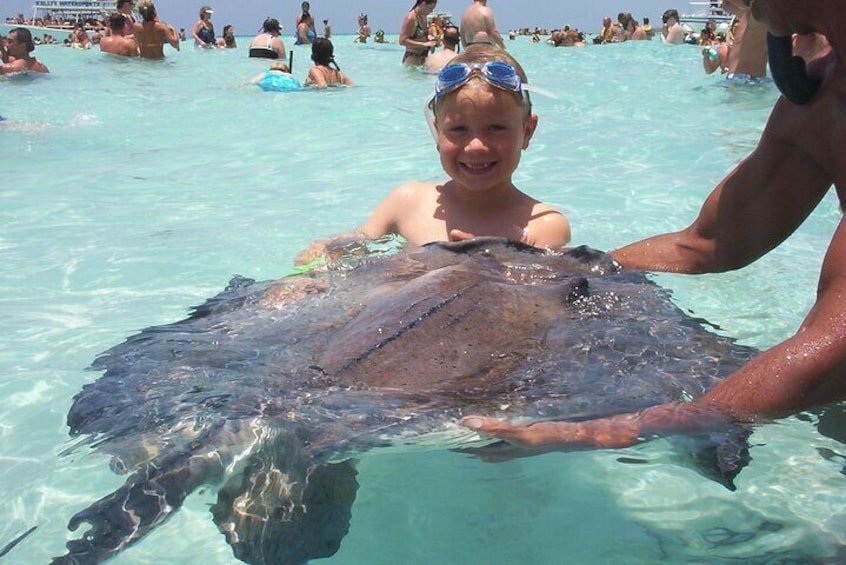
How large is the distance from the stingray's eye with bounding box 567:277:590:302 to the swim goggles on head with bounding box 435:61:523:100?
138cm

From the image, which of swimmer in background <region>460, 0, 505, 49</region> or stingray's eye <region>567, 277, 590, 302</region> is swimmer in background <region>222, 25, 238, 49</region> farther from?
stingray's eye <region>567, 277, 590, 302</region>

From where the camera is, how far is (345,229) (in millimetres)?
6871

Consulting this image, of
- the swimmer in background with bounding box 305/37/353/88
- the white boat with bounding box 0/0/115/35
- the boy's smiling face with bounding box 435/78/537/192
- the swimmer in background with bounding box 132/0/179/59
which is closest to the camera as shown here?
the boy's smiling face with bounding box 435/78/537/192

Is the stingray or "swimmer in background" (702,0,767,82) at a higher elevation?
"swimmer in background" (702,0,767,82)

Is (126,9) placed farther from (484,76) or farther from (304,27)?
(484,76)

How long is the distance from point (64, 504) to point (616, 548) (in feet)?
6.50

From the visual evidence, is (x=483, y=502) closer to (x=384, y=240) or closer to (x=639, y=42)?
(x=384, y=240)

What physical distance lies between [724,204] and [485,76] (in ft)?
4.71

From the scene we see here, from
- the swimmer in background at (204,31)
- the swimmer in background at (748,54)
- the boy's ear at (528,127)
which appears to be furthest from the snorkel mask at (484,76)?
the swimmer in background at (204,31)

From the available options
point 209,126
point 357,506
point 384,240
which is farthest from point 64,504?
point 209,126

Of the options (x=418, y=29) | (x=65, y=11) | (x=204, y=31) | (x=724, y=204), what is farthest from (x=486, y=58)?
(x=65, y=11)

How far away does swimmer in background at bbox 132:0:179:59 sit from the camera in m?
20.8

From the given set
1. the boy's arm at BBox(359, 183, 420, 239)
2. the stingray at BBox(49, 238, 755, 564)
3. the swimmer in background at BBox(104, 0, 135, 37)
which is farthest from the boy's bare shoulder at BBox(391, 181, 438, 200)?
the swimmer in background at BBox(104, 0, 135, 37)

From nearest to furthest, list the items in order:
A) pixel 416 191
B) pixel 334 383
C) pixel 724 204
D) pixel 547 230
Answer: pixel 334 383, pixel 724 204, pixel 547 230, pixel 416 191
